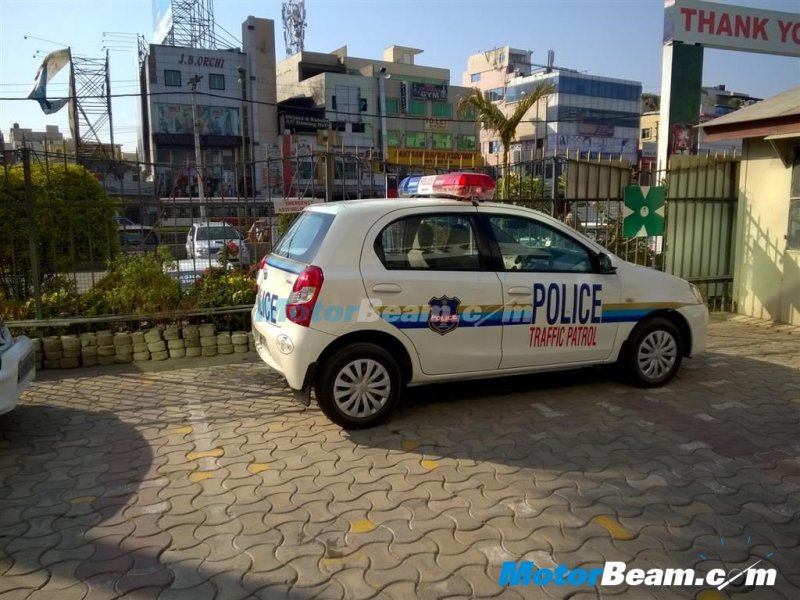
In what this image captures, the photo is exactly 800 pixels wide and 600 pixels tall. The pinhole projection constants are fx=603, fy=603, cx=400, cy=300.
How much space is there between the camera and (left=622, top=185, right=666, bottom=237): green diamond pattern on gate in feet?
25.3

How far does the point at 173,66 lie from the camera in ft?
159

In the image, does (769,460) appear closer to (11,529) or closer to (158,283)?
(11,529)

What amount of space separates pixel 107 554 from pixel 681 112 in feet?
36.0

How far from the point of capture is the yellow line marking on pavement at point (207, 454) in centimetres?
419

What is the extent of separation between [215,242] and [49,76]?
4239cm

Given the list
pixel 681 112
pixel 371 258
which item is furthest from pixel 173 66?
pixel 371 258

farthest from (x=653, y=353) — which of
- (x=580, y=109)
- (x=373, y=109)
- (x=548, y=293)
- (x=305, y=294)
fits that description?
(x=580, y=109)

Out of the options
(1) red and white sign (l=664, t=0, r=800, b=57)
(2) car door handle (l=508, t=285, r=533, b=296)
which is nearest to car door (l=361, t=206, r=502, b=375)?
(2) car door handle (l=508, t=285, r=533, b=296)

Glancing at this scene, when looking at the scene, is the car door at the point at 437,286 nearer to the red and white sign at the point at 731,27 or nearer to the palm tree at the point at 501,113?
the red and white sign at the point at 731,27

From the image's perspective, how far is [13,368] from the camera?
428cm

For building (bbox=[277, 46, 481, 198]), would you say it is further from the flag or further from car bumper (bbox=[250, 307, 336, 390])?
car bumper (bbox=[250, 307, 336, 390])

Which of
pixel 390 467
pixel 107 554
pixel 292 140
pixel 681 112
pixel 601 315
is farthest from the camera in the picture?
pixel 292 140

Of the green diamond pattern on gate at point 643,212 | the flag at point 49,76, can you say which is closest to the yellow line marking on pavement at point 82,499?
the green diamond pattern on gate at point 643,212

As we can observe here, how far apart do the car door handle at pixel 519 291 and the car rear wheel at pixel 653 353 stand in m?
1.19
